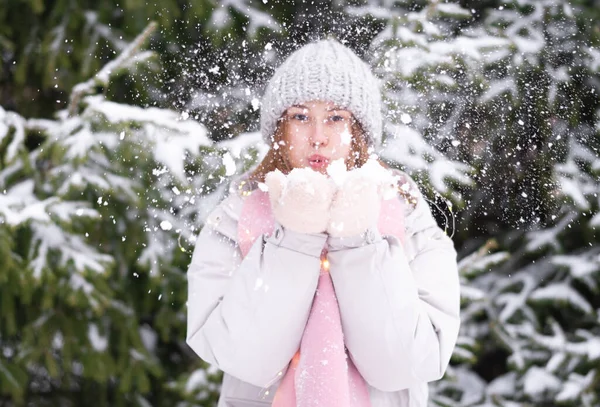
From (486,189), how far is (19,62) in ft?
6.43

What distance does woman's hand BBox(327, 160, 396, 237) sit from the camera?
1.14 meters

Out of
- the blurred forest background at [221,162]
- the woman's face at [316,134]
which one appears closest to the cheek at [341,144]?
the woman's face at [316,134]

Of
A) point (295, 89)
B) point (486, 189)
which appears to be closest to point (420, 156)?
point (486, 189)

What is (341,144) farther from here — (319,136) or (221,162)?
(221,162)

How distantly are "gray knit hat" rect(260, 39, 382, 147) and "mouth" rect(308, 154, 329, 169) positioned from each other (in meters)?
0.11

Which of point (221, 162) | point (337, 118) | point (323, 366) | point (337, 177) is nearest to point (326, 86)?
point (337, 118)

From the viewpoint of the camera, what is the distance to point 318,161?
52.2 inches

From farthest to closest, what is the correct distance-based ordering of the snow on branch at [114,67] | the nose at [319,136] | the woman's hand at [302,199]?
1. the snow on branch at [114,67]
2. the nose at [319,136]
3. the woman's hand at [302,199]

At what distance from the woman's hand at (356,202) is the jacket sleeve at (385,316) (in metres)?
0.03

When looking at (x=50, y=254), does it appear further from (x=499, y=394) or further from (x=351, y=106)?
(x=499, y=394)

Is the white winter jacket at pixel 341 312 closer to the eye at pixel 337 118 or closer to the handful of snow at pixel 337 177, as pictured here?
the handful of snow at pixel 337 177

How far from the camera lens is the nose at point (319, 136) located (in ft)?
4.30

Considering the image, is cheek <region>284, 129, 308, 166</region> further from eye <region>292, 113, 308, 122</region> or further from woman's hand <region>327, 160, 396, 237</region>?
woman's hand <region>327, 160, 396, 237</region>

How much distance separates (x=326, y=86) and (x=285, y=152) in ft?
0.49
